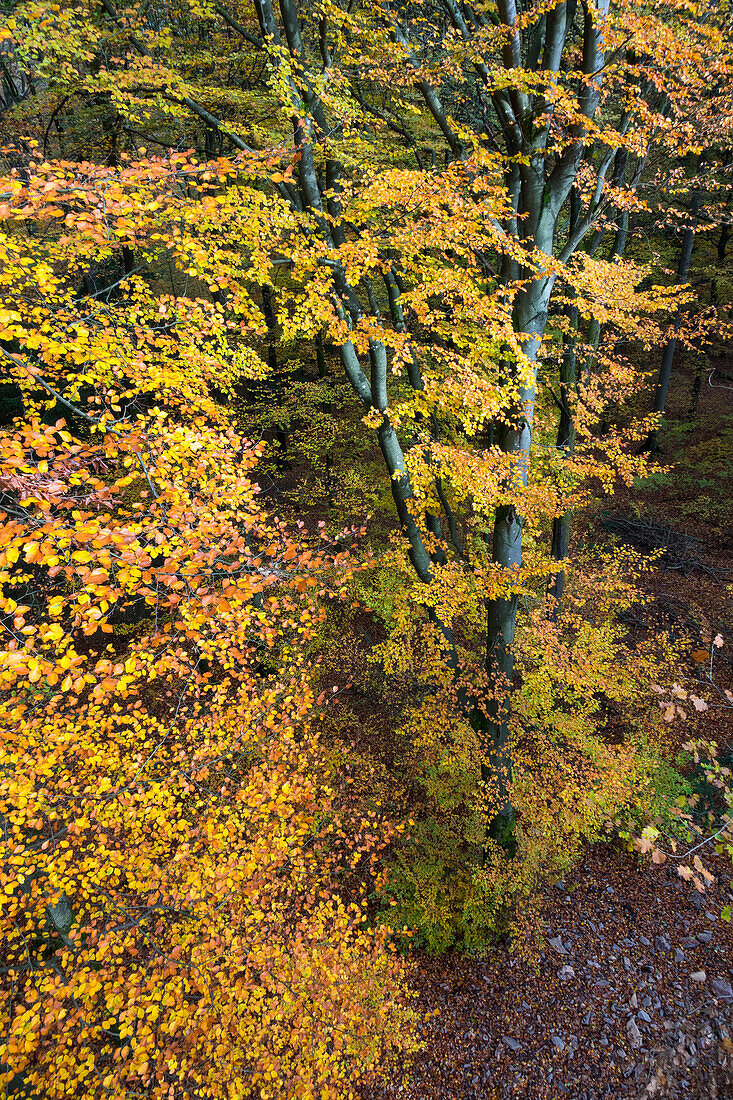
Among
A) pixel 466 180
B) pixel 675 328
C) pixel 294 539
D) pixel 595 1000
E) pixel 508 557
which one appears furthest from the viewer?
pixel 675 328

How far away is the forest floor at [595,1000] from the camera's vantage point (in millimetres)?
7176

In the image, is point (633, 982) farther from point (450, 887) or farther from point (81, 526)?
point (81, 526)

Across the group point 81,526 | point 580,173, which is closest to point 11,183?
point 81,526

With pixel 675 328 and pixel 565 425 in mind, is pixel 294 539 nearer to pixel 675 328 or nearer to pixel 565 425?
pixel 565 425

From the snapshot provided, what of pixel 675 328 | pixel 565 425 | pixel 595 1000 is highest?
pixel 675 328

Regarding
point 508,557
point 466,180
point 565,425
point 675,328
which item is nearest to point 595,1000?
point 508,557

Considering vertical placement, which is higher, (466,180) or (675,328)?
(466,180)

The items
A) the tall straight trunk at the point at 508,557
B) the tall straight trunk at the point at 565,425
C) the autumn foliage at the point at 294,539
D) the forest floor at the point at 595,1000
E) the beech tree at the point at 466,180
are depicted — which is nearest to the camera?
the autumn foliage at the point at 294,539

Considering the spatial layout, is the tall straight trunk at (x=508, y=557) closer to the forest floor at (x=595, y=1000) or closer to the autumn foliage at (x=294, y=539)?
the autumn foliage at (x=294, y=539)

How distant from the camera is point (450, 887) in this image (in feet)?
30.2

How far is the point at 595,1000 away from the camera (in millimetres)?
7938

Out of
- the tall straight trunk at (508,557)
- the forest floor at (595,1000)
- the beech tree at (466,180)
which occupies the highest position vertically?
the beech tree at (466,180)

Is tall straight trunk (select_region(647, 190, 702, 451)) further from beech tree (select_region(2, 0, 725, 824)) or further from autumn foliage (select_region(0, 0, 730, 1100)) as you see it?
beech tree (select_region(2, 0, 725, 824))

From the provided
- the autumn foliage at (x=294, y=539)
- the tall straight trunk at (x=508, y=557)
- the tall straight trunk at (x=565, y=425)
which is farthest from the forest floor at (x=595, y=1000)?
the tall straight trunk at (x=565, y=425)
